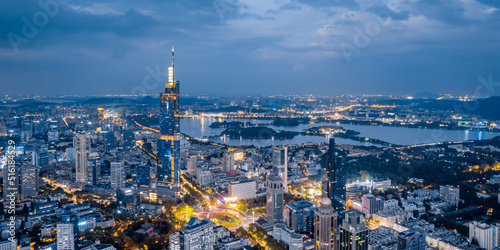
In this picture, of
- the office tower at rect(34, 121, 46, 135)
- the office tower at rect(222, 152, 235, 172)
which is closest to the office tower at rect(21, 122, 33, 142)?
the office tower at rect(34, 121, 46, 135)

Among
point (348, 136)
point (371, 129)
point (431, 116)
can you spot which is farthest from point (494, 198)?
point (431, 116)

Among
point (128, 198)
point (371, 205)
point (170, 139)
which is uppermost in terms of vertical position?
point (170, 139)

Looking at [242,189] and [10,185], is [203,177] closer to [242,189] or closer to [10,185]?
[242,189]

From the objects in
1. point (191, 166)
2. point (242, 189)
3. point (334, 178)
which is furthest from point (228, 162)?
point (334, 178)

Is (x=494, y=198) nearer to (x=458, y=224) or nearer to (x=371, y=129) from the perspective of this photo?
(x=458, y=224)

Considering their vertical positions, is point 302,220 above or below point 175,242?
below

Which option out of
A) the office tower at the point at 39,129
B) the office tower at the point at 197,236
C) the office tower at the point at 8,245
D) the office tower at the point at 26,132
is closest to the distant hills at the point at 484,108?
the office tower at the point at 197,236
